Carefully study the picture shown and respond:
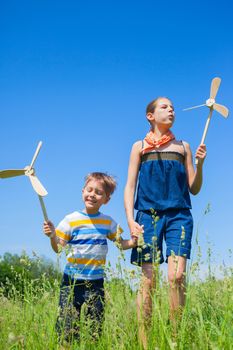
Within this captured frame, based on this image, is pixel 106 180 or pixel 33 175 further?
pixel 106 180

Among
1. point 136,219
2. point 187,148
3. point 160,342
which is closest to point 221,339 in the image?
point 160,342

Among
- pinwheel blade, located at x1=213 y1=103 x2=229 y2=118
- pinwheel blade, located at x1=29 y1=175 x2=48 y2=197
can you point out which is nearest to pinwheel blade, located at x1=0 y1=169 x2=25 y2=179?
pinwheel blade, located at x1=29 y1=175 x2=48 y2=197

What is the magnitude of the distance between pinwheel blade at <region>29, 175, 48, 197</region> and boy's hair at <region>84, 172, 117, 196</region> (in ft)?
2.54

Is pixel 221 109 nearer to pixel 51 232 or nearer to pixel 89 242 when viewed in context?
pixel 89 242

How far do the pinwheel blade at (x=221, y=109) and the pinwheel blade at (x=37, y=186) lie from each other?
5.36ft

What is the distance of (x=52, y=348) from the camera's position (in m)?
3.13

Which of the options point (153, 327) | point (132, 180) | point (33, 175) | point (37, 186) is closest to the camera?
point (153, 327)

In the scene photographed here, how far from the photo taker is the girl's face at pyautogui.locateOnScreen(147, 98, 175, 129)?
15.0 feet

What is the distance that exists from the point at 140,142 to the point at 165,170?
0.38 m

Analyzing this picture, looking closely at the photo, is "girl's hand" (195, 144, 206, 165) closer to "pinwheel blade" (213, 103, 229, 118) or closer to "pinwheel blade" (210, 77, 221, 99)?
"pinwheel blade" (213, 103, 229, 118)

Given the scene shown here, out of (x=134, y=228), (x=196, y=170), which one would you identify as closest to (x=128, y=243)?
(x=134, y=228)

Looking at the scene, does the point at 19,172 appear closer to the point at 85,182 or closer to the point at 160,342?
the point at 85,182

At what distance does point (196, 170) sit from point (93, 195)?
90 cm

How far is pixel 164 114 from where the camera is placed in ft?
15.0
